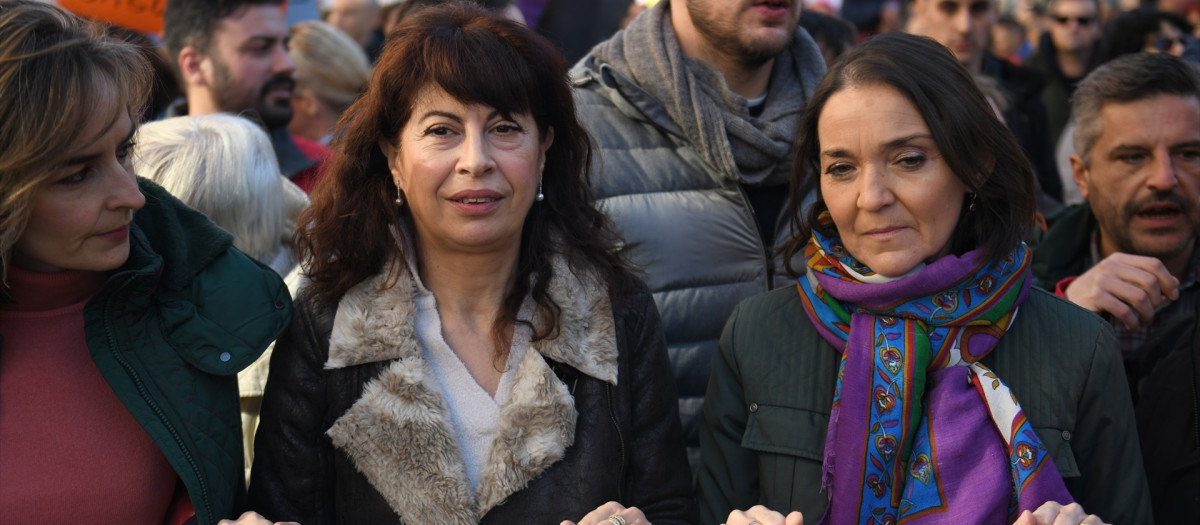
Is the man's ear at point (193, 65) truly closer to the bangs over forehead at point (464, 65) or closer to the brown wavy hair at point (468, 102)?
the brown wavy hair at point (468, 102)

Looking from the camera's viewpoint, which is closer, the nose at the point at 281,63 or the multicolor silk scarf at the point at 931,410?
the multicolor silk scarf at the point at 931,410

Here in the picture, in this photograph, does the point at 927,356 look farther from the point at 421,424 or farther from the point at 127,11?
the point at 127,11

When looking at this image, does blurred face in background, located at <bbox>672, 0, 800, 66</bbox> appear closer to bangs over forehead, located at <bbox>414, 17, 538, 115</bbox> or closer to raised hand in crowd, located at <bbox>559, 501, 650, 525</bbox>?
bangs over forehead, located at <bbox>414, 17, 538, 115</bbox>

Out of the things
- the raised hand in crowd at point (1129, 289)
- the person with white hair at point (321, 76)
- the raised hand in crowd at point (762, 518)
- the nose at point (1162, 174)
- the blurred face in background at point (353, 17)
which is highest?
the nose at point (1162, 174)

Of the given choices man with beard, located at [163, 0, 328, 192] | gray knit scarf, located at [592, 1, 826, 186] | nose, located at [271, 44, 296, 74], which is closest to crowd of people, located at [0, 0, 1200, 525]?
gray knit scarf, located at [592, 1, 826, 186]

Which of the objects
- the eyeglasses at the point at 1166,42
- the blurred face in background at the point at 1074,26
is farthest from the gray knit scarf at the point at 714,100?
the blurred face in background at the point at 1074,26

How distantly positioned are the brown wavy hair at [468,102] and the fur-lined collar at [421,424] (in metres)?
0.11

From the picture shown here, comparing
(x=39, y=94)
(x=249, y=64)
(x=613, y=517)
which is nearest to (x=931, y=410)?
(x=613, y=517)

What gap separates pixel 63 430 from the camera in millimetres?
2322

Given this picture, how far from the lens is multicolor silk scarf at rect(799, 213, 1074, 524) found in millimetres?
2381

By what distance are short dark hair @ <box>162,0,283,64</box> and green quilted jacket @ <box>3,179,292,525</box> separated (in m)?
2.59

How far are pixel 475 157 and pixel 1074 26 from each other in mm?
6488

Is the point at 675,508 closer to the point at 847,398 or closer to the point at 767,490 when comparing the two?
the point at 767,490

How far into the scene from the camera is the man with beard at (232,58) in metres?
4.93
